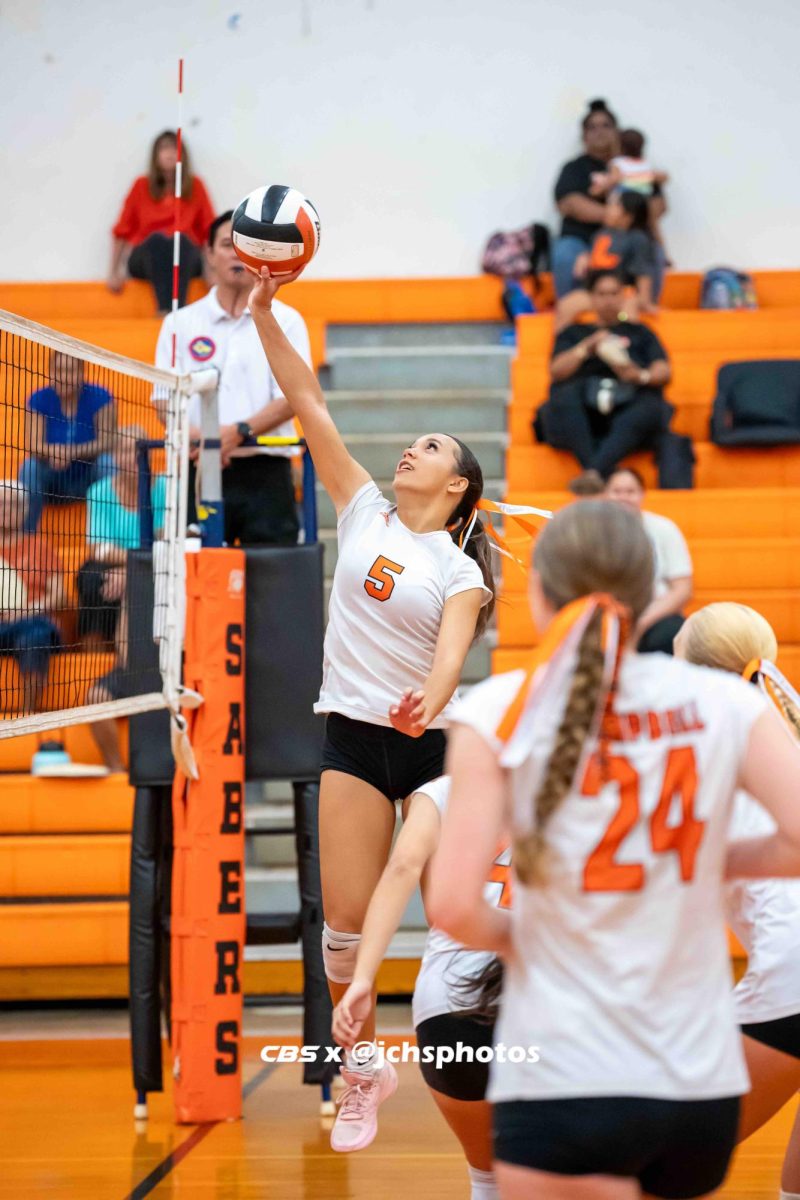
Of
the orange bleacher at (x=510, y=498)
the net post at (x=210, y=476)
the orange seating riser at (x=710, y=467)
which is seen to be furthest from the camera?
the orange seating riser at (x=710, y=467)

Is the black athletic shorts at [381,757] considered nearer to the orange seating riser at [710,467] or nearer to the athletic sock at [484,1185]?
the athletic sock at [484,1185]

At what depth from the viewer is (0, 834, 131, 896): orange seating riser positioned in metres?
6.57

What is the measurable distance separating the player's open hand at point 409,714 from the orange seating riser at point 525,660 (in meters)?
3.79

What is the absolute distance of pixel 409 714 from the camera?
3072 millimetres

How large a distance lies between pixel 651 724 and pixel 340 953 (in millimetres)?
2016

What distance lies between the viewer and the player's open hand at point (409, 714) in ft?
10.0

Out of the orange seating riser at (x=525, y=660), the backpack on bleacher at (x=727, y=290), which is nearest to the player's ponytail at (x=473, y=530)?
the orange seating riser at (x=525, y=660)

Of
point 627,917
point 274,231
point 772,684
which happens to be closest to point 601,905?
point 627,917

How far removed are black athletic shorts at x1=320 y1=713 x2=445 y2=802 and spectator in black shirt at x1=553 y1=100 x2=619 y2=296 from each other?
635cm

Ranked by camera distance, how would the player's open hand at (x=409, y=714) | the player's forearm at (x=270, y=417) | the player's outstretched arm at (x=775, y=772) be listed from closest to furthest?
the player's outstretched arm at (x=775, y=772) → the player's open hand at (x=409, y=714) → the player's forearm at (x=270, y=417)

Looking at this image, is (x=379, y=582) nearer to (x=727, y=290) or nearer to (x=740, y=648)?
(x=740, y=648)

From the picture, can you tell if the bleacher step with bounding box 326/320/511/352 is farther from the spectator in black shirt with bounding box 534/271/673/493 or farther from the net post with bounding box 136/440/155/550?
the net post with bounding box 136/440/155/550

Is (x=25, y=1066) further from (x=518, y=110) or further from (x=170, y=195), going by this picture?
(x=518, y=110)

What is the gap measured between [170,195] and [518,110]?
2.52 m
